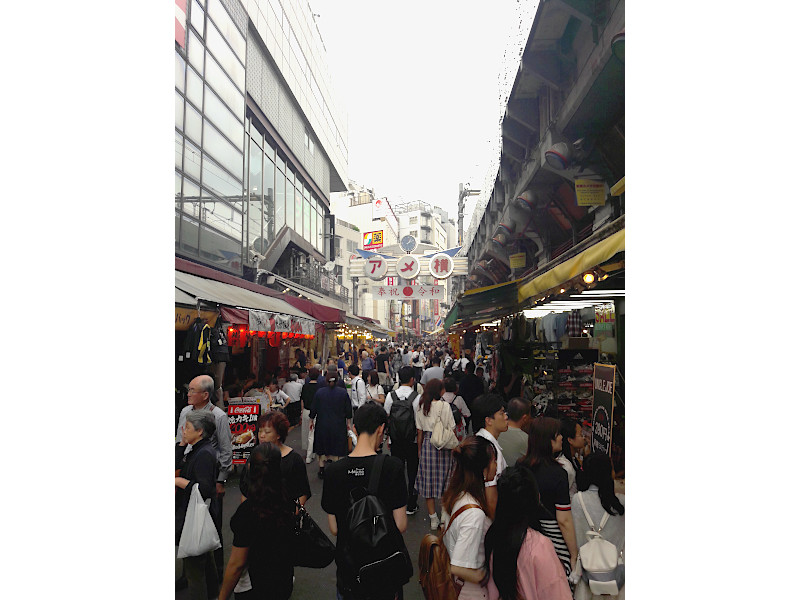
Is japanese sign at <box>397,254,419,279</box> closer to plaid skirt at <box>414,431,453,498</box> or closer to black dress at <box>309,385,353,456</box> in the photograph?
black dress at <box>309,385,353,456</box>

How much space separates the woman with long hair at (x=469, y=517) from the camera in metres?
2.94

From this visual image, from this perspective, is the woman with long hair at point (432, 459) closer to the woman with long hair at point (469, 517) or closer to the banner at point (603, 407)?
the banner at point (603, 407)

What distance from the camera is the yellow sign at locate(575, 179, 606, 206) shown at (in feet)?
26.5

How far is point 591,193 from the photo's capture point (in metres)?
8.12

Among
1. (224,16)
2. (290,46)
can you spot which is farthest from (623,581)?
(290,46)

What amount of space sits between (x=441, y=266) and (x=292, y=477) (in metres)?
20.0

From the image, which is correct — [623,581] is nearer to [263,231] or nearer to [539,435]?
[539,435]

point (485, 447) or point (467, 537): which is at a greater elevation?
point (485, 447)

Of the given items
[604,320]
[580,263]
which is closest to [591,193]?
[604,320]

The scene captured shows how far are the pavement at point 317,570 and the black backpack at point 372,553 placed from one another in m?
1.69

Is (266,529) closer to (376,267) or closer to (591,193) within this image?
(591,193)

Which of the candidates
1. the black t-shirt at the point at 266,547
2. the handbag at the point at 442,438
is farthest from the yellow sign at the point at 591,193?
the black t-shirt at the point at 266,547

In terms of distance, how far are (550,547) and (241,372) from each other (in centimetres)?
1154

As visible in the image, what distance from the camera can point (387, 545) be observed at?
9.12ft
